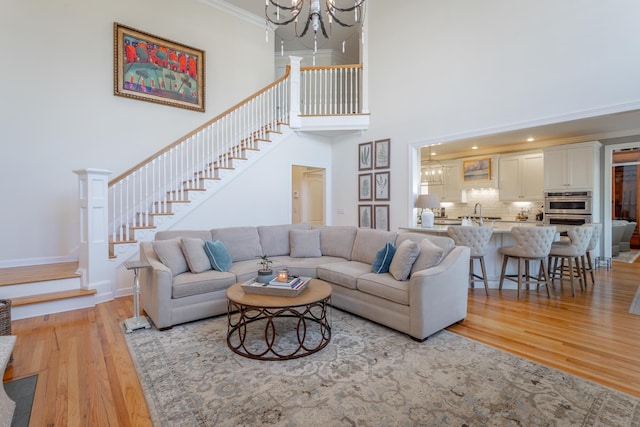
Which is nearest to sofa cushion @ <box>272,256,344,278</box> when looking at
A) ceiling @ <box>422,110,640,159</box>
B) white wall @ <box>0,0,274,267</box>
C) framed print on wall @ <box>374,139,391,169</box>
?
framed print on wall @ <box>374,139,391,169</box>

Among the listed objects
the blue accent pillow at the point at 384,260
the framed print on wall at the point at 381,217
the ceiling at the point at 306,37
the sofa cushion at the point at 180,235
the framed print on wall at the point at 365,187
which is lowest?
the blue accent pillow at the point at 384,260

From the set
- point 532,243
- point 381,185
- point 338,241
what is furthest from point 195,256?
point 532,243

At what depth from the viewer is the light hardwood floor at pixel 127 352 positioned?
6.48 ft

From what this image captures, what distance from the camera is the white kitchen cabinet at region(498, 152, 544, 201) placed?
7039 millimetres

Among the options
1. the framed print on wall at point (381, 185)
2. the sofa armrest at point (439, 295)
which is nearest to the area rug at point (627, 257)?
the framed print on wall at point (381, 185)

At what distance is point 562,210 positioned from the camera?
6543 millimetres

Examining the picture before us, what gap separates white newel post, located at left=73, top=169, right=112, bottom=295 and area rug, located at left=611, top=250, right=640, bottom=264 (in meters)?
9.80

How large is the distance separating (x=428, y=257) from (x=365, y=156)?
12.6 feet

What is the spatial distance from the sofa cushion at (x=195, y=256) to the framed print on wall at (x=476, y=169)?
284 inches

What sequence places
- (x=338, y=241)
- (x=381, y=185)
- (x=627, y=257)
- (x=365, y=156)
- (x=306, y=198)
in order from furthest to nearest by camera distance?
(x=306, y=198) → (x=627, y=257) → (x=365, y=156) → (x=381, y=185) → (x=338, y=241)

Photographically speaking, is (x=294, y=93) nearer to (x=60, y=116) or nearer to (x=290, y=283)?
(x=60, y=116)

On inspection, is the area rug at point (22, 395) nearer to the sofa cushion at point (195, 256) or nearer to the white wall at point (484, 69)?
the sofa cushion at point (195, 256)

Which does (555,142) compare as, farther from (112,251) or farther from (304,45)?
(112,251)

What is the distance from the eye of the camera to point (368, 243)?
421 centimetres
